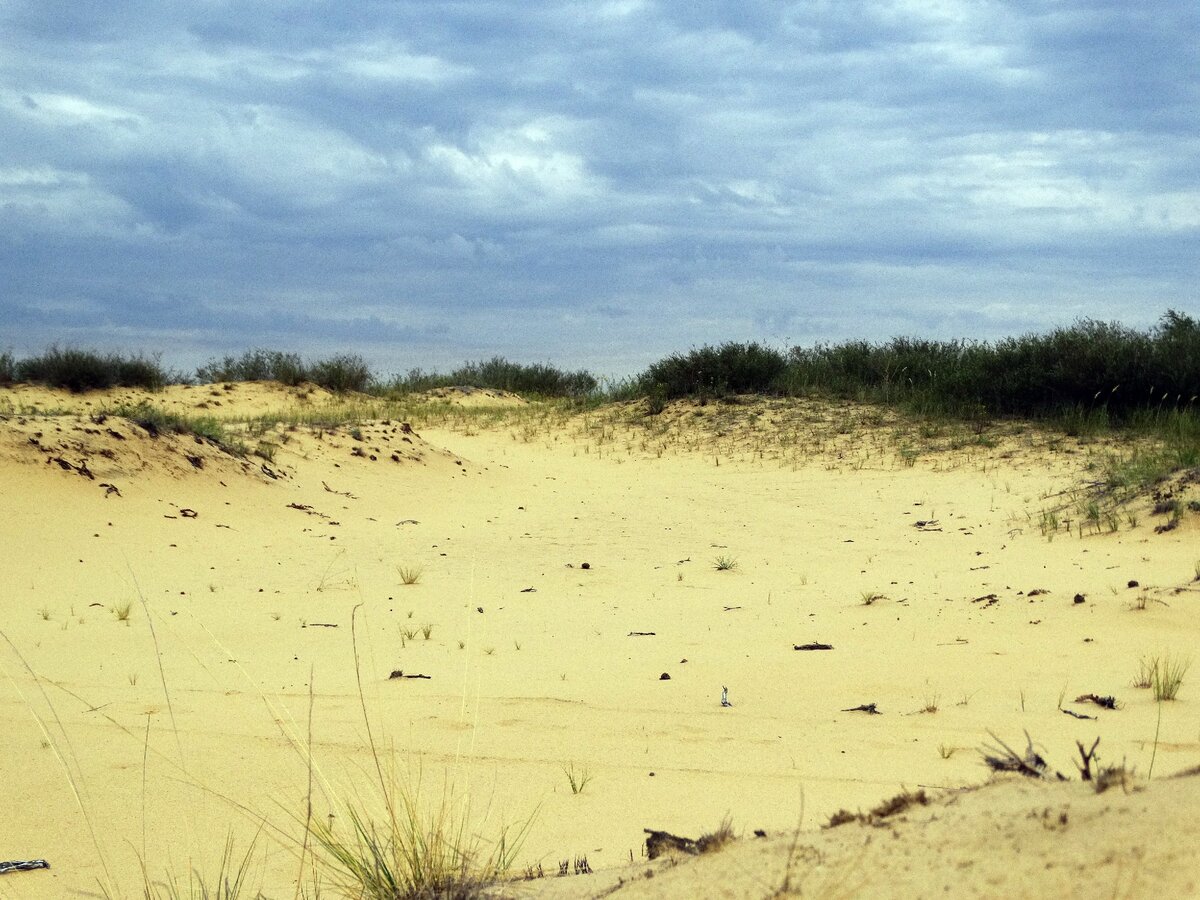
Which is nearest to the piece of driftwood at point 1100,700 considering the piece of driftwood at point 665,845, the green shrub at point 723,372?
the piece of driftwood at point 665,845

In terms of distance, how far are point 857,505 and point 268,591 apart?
22.6ft

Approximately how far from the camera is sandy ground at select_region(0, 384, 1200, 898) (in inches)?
100

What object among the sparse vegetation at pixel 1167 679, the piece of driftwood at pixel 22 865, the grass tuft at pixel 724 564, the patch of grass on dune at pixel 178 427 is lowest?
the piece of driftwood at pixel 22 865

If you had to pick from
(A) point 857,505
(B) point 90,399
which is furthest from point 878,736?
(B) point 90,399

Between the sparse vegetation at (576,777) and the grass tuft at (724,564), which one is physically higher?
the sparse vegetation at (576,777)

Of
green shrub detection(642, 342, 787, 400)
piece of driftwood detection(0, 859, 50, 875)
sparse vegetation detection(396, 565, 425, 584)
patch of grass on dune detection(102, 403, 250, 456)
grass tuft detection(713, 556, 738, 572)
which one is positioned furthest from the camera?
green shrub detection(642, 342, 787, 400)

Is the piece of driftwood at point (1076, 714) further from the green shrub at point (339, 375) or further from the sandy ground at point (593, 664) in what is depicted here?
the green shrub at point (339, 375)

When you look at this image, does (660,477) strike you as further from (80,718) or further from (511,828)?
(511,828)

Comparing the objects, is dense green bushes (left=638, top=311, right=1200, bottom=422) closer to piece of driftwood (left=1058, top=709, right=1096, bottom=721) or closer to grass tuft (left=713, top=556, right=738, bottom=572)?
grass tuft (left=713, top=556, right=738, bottom=572)

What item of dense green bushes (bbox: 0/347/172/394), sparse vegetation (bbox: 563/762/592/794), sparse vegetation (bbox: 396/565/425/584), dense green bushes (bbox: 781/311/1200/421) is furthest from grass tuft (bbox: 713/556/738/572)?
dense green bushes (bbox: 0/347/172/394)

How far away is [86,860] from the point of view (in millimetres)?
3092

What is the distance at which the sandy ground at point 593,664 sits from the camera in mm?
2547

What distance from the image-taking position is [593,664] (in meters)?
5.66

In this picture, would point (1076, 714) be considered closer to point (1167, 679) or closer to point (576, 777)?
point (1167, 679)
